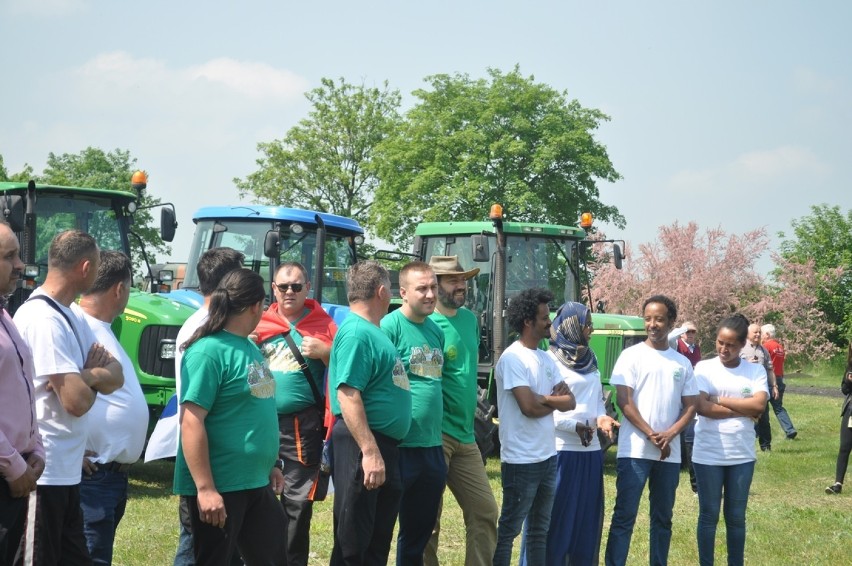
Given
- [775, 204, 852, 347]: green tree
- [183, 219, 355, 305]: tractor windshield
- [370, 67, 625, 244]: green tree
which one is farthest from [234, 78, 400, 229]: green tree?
[183, 219, 355, 305]: tractor windshield

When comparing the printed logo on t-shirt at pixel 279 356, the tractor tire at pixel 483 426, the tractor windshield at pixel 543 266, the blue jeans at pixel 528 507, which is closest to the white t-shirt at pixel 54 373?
the printed logo on t-shirt at pixel 279 356

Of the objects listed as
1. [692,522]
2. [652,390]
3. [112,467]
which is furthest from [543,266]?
[112,467]

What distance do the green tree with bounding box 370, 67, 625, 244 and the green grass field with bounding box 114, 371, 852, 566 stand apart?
28.1 meters

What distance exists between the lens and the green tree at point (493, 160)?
135ft

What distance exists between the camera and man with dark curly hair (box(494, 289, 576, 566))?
20.2 ft

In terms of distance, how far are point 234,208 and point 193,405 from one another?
781 centimetres

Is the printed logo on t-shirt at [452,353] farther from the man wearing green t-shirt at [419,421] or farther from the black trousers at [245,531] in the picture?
the black trousers at [245,531]

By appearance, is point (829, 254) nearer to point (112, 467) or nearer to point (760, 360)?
point (760, 360)

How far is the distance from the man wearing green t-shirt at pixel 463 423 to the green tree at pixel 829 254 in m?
46.7

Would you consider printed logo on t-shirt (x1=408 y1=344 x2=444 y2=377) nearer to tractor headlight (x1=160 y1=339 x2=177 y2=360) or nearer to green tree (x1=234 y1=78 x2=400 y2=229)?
tractor headlight (x1=160 y1=339 x2=177 y2=360)

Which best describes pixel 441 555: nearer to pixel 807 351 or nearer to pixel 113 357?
pixel 113 357

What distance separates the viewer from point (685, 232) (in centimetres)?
4494

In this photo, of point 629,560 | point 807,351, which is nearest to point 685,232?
point 807,351

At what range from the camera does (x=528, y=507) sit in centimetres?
618
